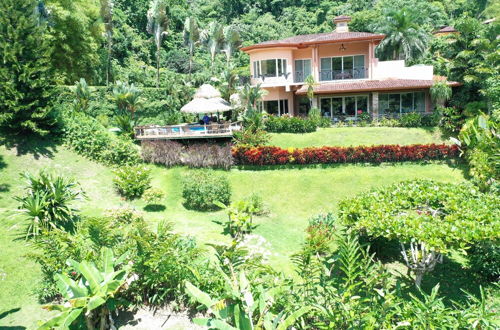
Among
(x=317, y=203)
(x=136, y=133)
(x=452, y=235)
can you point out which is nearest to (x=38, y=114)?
(x=136, y=133)

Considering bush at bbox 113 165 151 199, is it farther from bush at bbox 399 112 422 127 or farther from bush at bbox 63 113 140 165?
bush at bbox 399 112 422 127

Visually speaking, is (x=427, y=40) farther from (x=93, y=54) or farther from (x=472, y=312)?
(x=472, y=312)

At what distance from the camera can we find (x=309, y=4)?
7338 cm

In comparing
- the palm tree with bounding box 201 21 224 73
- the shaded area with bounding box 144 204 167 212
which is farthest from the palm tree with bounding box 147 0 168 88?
the shaded area with bounding box 144 204 167 212

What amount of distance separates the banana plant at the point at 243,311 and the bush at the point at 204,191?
34.0 feet

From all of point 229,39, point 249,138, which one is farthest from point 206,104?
point 229,39

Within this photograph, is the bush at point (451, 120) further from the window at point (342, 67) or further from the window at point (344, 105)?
the window at point (342, 67)

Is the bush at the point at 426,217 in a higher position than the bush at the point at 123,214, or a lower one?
higher

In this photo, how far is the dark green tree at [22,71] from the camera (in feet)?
67.3

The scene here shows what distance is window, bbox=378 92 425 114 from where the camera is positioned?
29.7 m

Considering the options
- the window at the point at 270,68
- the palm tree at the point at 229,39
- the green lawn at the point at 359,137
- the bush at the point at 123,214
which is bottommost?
the bush at the point at 123,214

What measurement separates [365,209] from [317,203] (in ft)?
25.4

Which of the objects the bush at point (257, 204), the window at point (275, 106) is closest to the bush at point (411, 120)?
the window at point (275, 106)

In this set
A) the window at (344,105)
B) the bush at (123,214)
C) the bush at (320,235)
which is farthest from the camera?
the window at (344,105)
